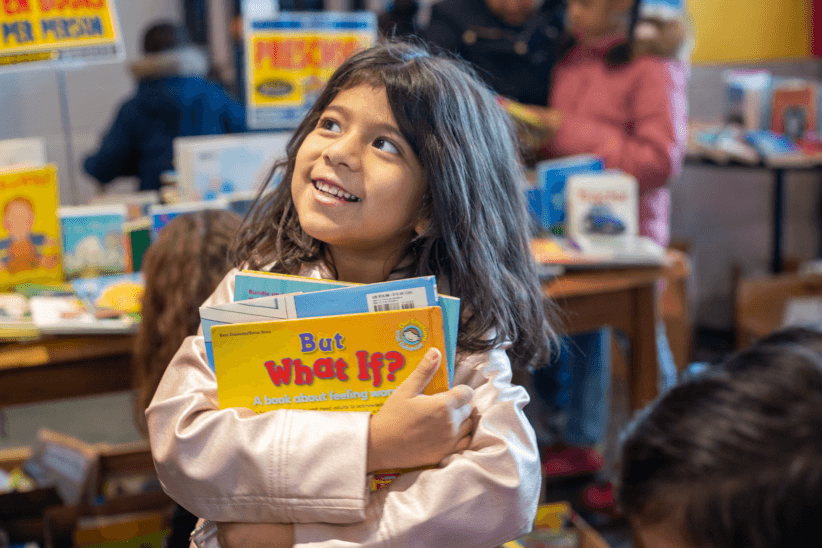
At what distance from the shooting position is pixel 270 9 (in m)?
3.96

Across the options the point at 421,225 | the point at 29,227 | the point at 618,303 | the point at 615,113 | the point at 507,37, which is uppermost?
the point at 507,37

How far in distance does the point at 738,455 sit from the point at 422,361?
47 cm

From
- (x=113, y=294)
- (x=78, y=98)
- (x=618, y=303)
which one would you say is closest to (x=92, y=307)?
(x=113, y=294)

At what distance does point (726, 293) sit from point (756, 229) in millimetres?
421

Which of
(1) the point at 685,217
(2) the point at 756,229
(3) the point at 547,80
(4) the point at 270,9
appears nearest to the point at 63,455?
(3) the point at 547,80

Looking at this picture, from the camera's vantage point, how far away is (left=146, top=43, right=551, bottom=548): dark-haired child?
3.31ft

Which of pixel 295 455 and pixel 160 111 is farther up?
pixel 160 111

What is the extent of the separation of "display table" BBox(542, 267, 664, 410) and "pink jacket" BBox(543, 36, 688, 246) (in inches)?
20.9

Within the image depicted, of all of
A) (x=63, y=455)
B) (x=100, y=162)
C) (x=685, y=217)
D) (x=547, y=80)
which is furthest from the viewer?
(x=685, y=217)

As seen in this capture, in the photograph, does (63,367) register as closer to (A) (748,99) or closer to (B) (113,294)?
(B) (113,294)

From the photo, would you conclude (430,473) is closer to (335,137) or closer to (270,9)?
(335,137)

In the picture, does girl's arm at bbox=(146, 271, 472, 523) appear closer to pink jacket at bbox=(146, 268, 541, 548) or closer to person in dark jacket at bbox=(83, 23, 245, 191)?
pink jacket at bbox=(146, 268, 541, 548)

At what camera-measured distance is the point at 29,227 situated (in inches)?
84.4

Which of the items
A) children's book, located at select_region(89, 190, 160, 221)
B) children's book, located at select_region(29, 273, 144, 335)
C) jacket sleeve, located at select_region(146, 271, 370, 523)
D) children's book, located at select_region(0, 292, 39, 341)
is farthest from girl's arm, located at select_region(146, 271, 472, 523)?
children's book, located at select_region(89, 190, 160, 221)
